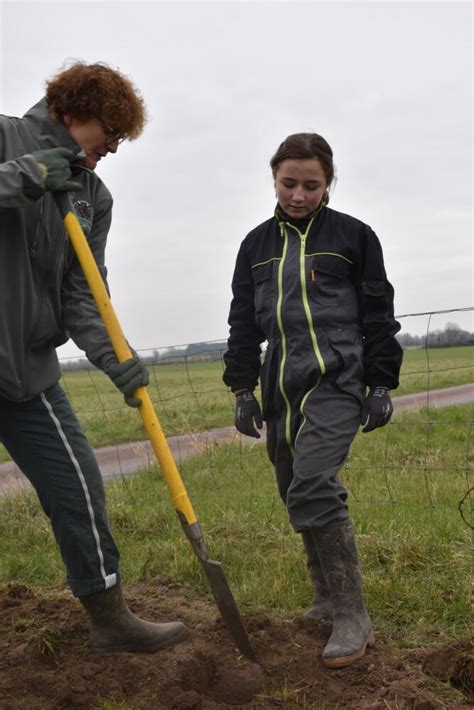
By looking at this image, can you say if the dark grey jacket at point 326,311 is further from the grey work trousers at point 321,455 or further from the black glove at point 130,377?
the black glove at point 130,377

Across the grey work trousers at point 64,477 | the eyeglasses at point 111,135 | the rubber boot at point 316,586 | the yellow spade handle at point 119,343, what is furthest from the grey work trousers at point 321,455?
the eyeglasses at point 111,135

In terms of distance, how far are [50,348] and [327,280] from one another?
118 centimetres

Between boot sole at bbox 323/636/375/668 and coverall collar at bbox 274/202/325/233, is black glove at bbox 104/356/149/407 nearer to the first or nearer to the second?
coverall collar at bbox 274/202/325/233

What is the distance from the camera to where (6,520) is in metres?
5.96

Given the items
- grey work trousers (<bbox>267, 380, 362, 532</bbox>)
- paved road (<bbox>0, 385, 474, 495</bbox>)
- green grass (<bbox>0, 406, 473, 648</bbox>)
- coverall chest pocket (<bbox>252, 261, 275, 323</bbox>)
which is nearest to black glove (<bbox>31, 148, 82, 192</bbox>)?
coverall chest pocket (<bbox>252, 261, 275, 323</bbox>)

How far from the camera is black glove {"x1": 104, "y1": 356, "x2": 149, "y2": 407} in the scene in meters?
3.07

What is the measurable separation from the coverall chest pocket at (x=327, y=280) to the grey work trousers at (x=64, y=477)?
114 cm

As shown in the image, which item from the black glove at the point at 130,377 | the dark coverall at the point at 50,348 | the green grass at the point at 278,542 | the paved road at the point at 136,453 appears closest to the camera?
the dark coverall at the point at 50,348

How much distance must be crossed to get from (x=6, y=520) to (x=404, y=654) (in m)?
3.70

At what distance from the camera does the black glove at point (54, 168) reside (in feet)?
9.26

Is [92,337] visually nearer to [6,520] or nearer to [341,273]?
[341,273]

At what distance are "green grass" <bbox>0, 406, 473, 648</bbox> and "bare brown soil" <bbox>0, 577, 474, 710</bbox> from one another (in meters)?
0.30

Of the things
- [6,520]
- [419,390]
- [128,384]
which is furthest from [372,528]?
[419,390]

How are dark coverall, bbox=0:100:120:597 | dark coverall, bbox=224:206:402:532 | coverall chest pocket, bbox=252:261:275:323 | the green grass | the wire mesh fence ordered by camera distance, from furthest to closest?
the wire mesh fence < the green grass < coverall chest pocket, bbox=252:261:275:323 < dark coverall, bbox=224:206:402:532 < dark coverall, bbox=0:100:120:597
